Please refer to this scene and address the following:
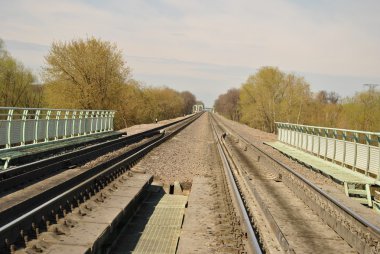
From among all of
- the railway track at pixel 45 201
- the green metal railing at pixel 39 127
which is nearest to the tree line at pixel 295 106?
the green metal railing at pixel 39 127

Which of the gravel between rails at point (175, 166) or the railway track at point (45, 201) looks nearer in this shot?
the railway track at point (45, 201)

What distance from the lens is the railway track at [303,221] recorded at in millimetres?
6574

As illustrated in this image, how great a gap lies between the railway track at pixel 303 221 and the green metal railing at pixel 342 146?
2.12 meters

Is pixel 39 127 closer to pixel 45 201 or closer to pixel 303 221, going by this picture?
pixel 45 201

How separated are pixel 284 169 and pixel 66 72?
106 ft

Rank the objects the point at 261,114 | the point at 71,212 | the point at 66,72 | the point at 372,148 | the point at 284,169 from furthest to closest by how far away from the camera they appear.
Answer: the point at 261,114 → the point at 66,72 → the point at 284,169 → the point at 372,148 → the point at 71,212

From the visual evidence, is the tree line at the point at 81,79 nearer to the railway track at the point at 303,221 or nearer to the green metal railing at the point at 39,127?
the green metal railing at the point at 39,127

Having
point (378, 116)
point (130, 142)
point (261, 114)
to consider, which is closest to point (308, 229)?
point (130, 142)

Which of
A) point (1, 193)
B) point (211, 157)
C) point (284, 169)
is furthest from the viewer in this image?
point (211, 157)

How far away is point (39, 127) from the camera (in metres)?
16.1

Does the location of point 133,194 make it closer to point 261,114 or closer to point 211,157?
point 211,157

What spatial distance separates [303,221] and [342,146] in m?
6.98

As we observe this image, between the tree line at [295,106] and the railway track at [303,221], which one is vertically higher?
the tree line at [295,106]

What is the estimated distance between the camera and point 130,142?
2280 centimetres
